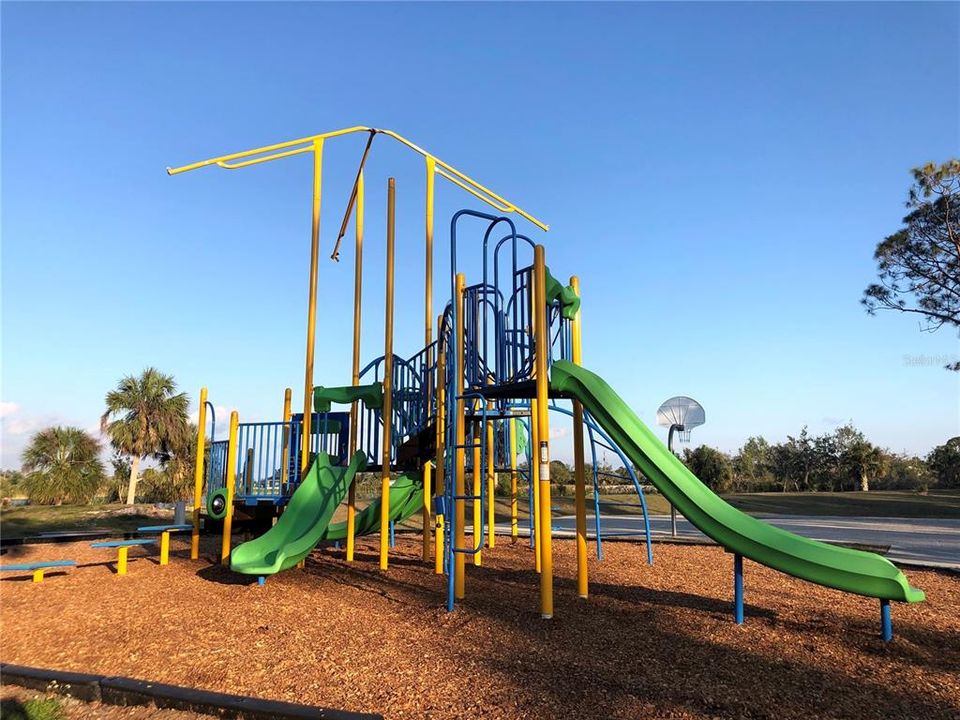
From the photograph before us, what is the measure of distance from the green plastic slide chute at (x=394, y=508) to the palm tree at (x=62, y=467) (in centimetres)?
2049

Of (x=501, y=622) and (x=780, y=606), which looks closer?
(x=501, y=622)

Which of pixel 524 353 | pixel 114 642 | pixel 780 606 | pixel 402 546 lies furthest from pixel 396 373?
pixel 780 606

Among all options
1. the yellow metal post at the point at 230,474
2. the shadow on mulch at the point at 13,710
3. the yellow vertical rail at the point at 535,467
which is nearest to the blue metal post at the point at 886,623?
the yellow vertical rail at the point at 535,467

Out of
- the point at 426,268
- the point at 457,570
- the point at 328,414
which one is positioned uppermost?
A: the point at 426,268

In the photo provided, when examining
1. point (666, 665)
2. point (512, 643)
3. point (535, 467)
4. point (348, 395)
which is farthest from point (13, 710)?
point (348, 395)

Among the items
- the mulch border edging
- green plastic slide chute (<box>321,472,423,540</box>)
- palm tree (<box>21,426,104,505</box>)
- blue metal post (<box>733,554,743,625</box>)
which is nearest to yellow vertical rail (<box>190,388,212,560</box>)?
green plastic slide chute (<box>321,472,423,540</box>)

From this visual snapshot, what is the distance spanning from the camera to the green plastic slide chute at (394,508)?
11562mm

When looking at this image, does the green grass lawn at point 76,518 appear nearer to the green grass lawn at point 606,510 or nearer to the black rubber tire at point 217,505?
the green grass lawn at point 606,510

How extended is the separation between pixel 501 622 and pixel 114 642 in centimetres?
374

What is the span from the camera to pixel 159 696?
4.38 metres

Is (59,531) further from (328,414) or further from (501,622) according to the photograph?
(501,622)

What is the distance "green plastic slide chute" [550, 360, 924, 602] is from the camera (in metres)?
5.80

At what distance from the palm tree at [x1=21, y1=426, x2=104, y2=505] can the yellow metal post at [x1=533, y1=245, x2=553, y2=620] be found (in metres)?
26.6

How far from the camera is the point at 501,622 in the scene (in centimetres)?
650
